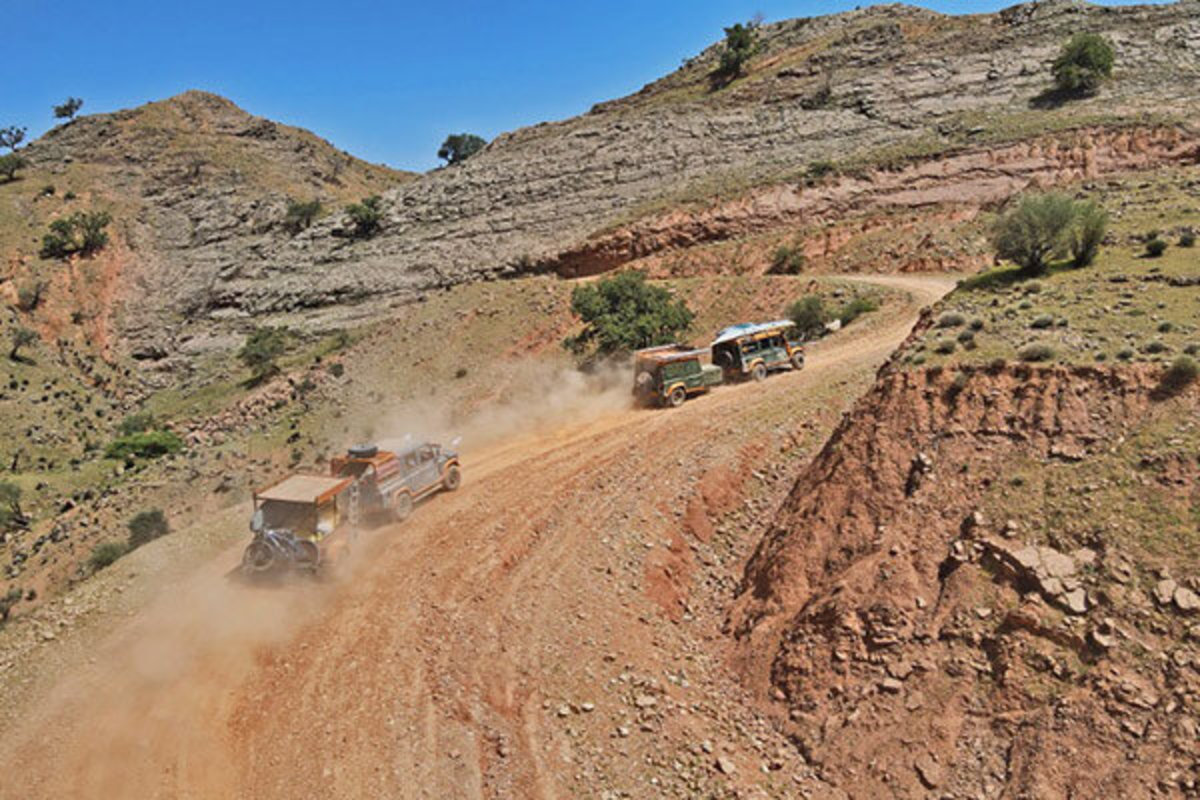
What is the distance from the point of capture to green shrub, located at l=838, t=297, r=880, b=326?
29.6m

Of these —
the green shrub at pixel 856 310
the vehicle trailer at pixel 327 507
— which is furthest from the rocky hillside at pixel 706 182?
the vehicle trailer at pixel 327 507

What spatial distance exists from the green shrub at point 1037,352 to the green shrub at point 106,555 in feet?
74.0

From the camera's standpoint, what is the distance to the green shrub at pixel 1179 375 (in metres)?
10.2

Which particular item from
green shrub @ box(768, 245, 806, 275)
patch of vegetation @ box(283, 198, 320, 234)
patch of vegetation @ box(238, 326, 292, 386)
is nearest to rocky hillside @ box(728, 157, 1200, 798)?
green shrub @ box(768, 245, 806, 275)

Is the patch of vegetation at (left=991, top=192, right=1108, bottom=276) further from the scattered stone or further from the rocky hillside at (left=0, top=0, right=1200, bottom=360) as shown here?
the rocky hillside at (left=0, top=0, right=1200, bottom=360)

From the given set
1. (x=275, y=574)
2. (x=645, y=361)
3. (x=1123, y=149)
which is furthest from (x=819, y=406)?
(x=1123, y=149)

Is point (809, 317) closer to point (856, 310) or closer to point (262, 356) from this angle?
point (856, 310)

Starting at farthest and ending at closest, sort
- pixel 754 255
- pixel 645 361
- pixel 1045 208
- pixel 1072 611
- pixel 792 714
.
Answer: pixel 754 255 → pixel 645 361 → pixel 1045 208 → pixel 792 714 → pixel 1072 611

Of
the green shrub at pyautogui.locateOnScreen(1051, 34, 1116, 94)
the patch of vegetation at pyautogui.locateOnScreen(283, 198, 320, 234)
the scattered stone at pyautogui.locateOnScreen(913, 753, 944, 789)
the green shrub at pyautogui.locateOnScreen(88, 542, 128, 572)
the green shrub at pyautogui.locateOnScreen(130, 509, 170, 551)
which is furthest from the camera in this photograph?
the patch of vegetation at pyautogui.locateOnScreen(283, 198, 320, 234)

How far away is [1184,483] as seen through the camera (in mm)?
9141

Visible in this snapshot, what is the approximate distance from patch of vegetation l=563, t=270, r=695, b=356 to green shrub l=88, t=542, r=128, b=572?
19.1 metres

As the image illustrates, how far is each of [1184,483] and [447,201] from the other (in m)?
55.7

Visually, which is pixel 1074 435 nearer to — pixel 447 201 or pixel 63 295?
pixel 447 201

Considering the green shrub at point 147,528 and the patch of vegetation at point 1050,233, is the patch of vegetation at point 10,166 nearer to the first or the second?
the green shrub at point 147,528
